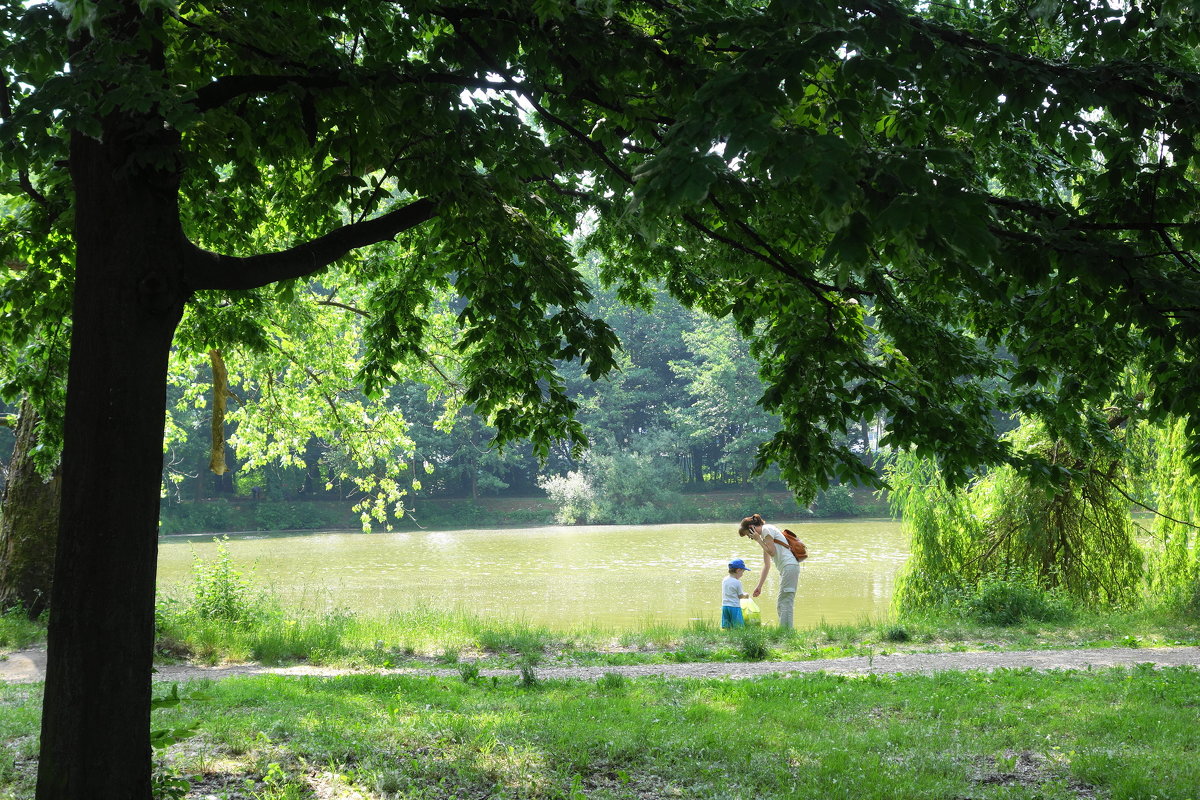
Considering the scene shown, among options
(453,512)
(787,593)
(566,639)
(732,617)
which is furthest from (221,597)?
(453,512)

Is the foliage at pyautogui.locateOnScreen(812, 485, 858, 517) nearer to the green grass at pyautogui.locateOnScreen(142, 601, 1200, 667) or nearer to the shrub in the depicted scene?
the shrub

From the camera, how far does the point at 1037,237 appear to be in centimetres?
425

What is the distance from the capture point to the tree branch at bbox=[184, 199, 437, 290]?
4547 millimetres

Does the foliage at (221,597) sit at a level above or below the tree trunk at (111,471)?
below

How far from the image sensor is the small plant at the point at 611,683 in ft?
27.5

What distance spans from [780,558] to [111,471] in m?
10.8

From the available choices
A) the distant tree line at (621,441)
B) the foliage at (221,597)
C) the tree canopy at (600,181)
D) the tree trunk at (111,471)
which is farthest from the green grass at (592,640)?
the distant tree line at (621,441)

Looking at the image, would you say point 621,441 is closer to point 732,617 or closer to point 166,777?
point 732,617

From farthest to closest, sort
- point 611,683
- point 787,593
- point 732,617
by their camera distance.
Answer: point 787,593 → point 732,617 → point 611,683

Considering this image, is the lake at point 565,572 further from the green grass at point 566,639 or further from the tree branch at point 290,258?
the tree branch at point 290,258

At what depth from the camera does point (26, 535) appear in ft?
41.0

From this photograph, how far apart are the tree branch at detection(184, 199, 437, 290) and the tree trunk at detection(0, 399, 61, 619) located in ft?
30.7

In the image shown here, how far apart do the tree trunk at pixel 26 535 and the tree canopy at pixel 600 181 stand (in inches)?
259

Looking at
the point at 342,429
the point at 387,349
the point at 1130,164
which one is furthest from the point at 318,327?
the point at 1130,164
